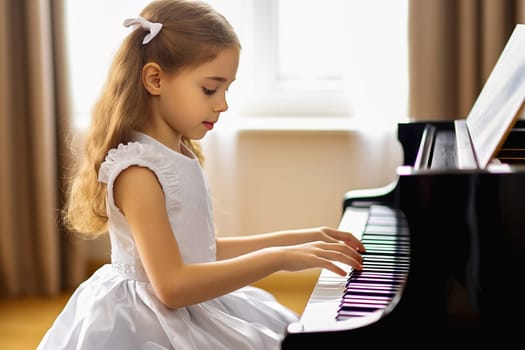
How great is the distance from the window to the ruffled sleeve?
2019mm

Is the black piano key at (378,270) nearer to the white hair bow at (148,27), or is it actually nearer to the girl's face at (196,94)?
the girl's face at (196,94)

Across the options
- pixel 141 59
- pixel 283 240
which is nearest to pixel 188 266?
pixel 283 240

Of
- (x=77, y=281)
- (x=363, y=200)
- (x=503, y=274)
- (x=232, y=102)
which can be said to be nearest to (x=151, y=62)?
(x=363, y=200)

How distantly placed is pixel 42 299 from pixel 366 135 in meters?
1.61

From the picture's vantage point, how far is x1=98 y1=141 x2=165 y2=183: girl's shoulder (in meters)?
1.72

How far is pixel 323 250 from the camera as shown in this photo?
1616 millimetres

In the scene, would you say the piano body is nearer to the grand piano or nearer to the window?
the grand piano

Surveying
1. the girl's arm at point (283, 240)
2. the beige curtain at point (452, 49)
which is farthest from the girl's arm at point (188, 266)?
the beige curtain at point (452, 49)

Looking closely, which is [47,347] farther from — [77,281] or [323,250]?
[77,281]

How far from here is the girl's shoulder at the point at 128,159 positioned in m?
1.72

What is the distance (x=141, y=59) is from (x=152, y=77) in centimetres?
5

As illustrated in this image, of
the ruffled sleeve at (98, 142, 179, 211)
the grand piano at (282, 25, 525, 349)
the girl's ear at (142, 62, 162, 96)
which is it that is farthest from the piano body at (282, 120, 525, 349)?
the girl's ear at (142, 62, 162, 96)

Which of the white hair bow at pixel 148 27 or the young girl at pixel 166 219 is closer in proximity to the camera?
the young girl at pixel 166 219

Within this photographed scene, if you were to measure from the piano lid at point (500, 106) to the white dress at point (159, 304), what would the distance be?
22.9 inches
